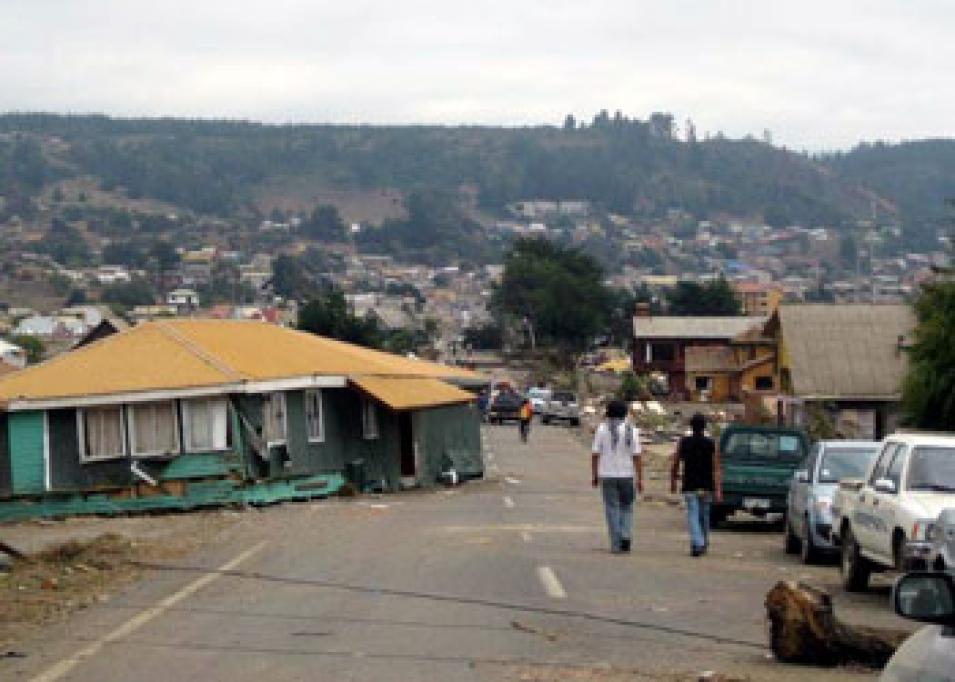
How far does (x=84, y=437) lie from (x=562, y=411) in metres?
50.1

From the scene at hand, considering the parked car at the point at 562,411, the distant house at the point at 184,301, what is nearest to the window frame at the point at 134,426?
the parked car at the point at 562,411

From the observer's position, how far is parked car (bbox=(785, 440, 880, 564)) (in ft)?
73.8

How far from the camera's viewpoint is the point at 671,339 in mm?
115875

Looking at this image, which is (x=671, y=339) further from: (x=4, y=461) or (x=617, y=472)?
(x=617, y=472)

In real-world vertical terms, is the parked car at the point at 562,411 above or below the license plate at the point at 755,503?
below

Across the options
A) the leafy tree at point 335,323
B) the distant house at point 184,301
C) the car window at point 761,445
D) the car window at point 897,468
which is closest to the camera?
the car window at point 897,468

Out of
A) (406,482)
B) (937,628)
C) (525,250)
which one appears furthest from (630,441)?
(525,250)

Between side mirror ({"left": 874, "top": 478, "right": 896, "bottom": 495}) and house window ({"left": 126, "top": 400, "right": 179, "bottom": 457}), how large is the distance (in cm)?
1913

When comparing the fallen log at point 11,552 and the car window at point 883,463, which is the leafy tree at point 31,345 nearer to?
the fallen log at point 11,552

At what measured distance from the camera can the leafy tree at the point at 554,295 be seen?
131 meters

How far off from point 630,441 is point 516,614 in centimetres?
702

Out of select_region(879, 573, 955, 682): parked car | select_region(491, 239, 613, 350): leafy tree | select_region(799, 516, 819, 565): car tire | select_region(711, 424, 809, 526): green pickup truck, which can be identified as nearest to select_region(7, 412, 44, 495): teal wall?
select_region(711, 424, 809, 526): green pickup truck

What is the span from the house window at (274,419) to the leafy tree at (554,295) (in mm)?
93778

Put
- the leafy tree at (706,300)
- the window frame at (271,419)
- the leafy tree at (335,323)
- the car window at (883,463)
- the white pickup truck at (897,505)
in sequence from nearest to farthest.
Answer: the white pickup truck at (897,505) < the car window at (883,463) < the window frame at (271,419) < the leafy tree at (335,323) < the leafy tree at (706,300)
